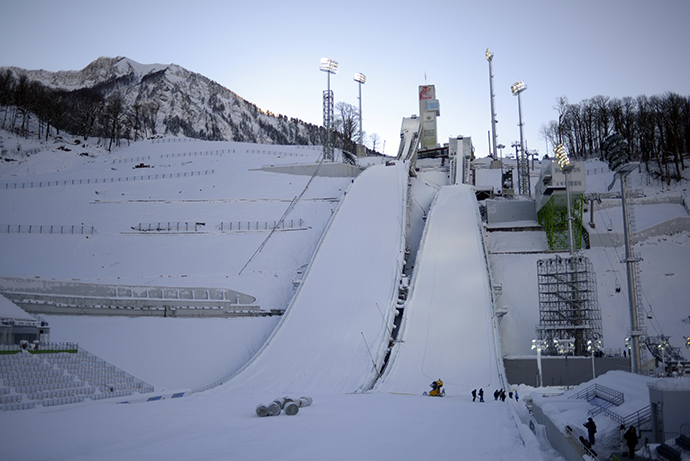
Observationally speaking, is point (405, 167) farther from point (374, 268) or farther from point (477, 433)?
point (477, 433)

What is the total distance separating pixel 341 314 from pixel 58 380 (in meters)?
10.0

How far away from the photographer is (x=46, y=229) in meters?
27.3

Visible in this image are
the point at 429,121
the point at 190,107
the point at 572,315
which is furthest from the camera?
the point at 190,107

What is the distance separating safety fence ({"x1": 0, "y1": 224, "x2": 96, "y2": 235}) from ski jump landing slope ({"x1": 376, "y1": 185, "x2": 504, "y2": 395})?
666 inches

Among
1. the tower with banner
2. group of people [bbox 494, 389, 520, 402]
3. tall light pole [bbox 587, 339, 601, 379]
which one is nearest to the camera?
group of people [bbox 494, 389, 520, 402]

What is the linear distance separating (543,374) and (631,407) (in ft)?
35.2

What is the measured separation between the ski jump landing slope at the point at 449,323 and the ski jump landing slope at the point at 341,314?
893 millimetres

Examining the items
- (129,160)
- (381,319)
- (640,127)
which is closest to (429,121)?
(640,127)

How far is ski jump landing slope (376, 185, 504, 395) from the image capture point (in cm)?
1703

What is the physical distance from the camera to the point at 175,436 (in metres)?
8.86

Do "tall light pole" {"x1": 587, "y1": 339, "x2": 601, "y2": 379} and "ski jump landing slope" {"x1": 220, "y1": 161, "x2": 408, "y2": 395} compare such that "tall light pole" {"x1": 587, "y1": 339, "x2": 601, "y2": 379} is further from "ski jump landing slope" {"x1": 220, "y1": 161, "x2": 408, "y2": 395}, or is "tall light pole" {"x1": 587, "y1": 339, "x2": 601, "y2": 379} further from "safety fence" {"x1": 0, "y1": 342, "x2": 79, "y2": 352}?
"safety fence" {"x1": 0, "y1": 342, "x2": 79, "y2": 352}

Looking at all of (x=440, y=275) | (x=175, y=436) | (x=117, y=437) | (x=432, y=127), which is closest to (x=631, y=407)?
(x=175, y=436)

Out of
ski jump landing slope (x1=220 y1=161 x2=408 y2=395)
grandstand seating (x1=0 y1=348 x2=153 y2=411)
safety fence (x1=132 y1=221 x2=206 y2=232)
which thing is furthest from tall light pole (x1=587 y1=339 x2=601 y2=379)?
safety fence (x1=132 y1=221 x2=206 y2=232)

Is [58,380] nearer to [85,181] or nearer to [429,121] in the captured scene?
[85,181]
